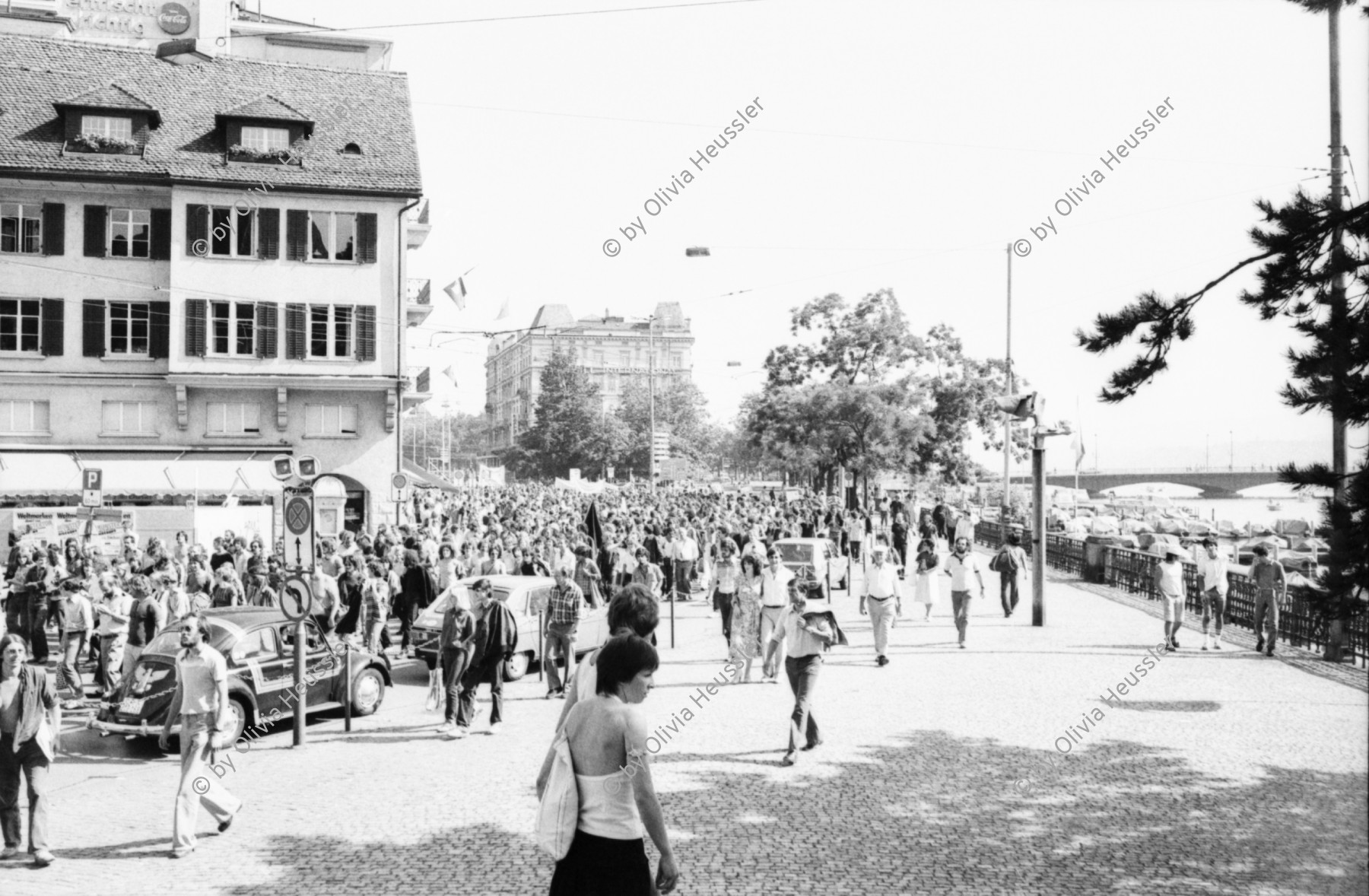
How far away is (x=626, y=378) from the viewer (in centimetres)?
10344

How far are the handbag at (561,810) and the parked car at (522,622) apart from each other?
10.4 metres

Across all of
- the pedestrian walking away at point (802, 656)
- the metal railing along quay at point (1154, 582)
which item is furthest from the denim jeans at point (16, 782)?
the metal railing along quay at point (1154, 582)

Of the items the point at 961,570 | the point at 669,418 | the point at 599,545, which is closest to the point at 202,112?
the point at 599,545

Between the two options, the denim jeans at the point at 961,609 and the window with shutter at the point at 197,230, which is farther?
the window with shutter at the point at 197,230

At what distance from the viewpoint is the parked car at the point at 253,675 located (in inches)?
457

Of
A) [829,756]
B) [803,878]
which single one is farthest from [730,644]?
[803,878]

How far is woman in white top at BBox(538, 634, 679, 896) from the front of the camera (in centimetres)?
474

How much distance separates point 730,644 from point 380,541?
10.9m

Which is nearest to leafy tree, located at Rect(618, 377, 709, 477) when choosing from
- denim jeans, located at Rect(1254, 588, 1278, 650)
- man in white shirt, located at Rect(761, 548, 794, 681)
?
denim jeans, located at Rect(1254, 588, 1278, 650)

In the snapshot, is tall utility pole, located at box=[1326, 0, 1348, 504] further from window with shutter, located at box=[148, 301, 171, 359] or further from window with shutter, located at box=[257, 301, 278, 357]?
window with shutter, located at box=[148, 301, 171, 359]

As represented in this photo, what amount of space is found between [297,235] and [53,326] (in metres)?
7.15

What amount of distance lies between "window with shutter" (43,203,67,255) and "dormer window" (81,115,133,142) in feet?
7.80

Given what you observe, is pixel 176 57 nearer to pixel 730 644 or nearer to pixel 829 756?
pixel 730 644

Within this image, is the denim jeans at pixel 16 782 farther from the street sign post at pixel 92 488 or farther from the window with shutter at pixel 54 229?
the window with shutter at pixel 54 229
